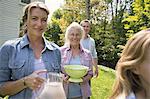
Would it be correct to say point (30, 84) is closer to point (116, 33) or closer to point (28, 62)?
point (28, 62)

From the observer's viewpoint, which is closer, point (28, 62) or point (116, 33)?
point (28, 62)

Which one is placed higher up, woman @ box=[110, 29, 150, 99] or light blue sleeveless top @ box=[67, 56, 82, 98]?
woman @ box=[110, 29, 150, 99]

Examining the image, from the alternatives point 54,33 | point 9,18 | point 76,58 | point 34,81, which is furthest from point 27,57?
point 54,33

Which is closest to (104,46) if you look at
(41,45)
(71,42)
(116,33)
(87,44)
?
(116,33)

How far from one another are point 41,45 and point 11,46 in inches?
11.6

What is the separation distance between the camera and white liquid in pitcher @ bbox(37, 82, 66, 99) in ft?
7.15

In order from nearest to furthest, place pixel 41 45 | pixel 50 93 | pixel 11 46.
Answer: pixel 50 93, pixel 11 46, pixel 41 45

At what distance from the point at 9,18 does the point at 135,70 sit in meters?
17.4

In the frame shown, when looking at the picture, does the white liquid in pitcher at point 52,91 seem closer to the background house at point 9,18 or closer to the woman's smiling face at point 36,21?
the woman's smiling face at point 36,21

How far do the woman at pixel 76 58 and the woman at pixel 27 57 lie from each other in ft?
6.60

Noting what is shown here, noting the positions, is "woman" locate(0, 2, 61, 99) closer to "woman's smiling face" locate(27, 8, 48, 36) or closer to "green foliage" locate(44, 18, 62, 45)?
"woman's smiling face" locate(27, 8, 48, 36)

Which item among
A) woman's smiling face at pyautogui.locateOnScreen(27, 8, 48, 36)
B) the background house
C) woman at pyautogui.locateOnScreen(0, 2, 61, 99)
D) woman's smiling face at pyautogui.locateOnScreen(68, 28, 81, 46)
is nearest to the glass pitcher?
woman at pyautogui.locateOnScreen(0, 2, 61, 99)

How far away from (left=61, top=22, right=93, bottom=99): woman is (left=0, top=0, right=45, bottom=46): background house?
1326 centimetres

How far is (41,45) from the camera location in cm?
312
